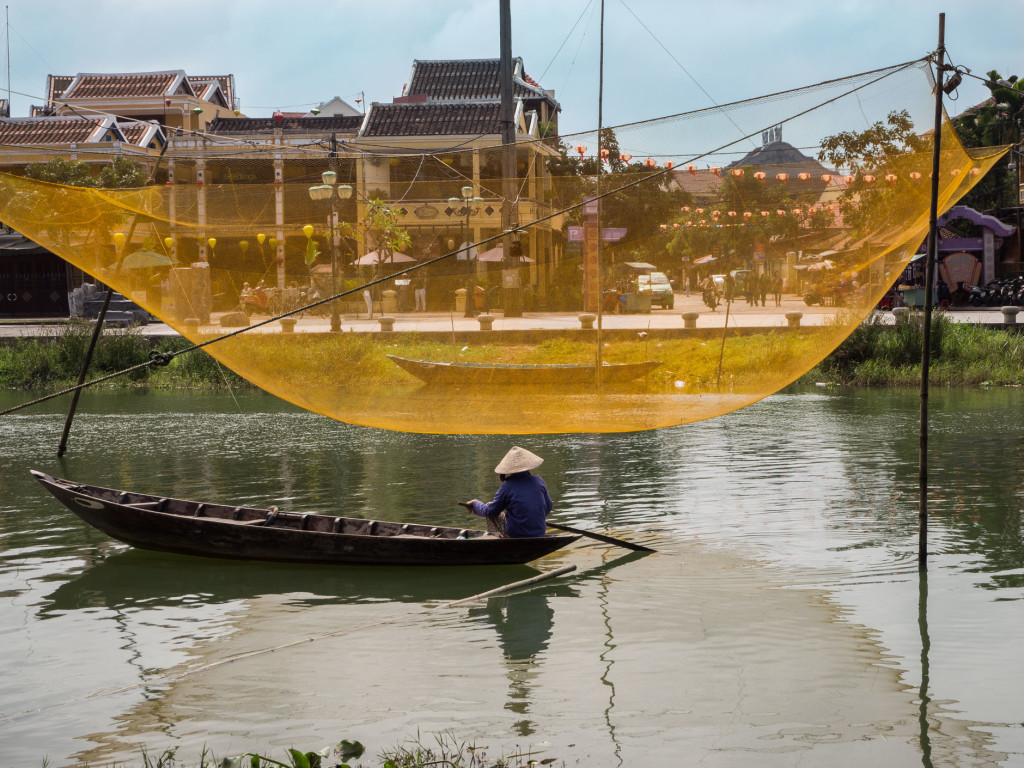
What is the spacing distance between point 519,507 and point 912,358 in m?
14.6

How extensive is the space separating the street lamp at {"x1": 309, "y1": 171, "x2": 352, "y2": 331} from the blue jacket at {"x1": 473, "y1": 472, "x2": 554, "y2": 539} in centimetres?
176

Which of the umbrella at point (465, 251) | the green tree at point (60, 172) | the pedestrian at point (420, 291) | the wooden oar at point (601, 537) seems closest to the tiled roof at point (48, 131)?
the green tree at point (60, 172)

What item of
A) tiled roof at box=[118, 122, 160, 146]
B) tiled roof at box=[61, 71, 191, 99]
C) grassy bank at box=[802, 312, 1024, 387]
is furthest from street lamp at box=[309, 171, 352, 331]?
tiled roof at box=[61, 71, 191, 99]

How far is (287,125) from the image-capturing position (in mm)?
34906

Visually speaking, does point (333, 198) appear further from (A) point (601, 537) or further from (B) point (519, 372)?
(A) point (601, 537)

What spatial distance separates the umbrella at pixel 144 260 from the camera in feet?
26.6

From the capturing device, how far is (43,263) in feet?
112

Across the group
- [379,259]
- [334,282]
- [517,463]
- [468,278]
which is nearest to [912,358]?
[468,278]

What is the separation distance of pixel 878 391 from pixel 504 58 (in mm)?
8891

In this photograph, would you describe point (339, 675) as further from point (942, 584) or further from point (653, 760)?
point (942, 584)

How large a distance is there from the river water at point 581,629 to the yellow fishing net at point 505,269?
144 cm

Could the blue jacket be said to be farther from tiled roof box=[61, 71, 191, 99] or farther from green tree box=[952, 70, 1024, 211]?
tiled roof box=[61, 71, 191, 99]

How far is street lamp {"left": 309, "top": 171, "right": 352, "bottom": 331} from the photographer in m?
8.19

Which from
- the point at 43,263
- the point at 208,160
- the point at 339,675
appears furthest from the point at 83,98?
the point at 339,675
